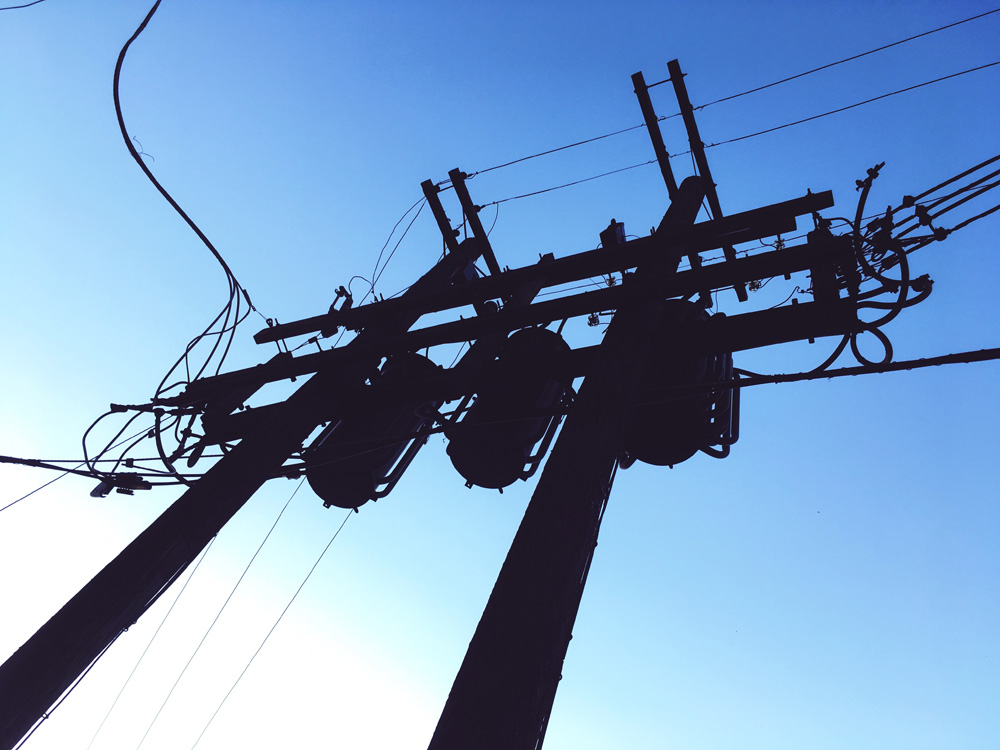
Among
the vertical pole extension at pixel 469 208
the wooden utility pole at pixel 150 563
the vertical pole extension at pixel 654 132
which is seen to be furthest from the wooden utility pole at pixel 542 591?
the vertical pole extension at pixel 469 208

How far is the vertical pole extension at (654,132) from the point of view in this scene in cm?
755

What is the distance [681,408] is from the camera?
5.18m

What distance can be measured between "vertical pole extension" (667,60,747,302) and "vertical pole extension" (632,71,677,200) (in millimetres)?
308

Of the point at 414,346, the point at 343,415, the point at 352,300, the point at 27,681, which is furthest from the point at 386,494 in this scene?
the point at 27,681

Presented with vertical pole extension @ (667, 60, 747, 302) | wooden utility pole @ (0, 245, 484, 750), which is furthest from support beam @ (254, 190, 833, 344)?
vertical pole extension @ (667, 60, 747, 302)

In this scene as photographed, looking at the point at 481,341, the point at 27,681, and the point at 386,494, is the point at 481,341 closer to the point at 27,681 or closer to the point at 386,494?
the point at 386,494

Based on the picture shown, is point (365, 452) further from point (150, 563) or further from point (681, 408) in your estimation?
point (681, 408)

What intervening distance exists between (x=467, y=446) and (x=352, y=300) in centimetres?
228

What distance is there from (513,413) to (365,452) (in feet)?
4.47

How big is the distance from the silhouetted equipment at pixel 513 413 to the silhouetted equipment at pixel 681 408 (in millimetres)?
803

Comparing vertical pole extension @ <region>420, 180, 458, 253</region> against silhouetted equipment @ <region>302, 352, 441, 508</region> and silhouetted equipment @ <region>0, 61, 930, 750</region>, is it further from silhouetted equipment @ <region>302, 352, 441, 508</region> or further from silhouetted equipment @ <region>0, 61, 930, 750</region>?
silhouetted equipment @ <region>302, 352, 441, 508</region>

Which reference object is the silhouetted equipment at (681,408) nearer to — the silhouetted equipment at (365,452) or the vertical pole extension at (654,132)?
the silhouetted equipment at (365,452)

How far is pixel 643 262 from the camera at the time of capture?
208 inches

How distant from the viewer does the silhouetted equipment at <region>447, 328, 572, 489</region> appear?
571 centimetres
